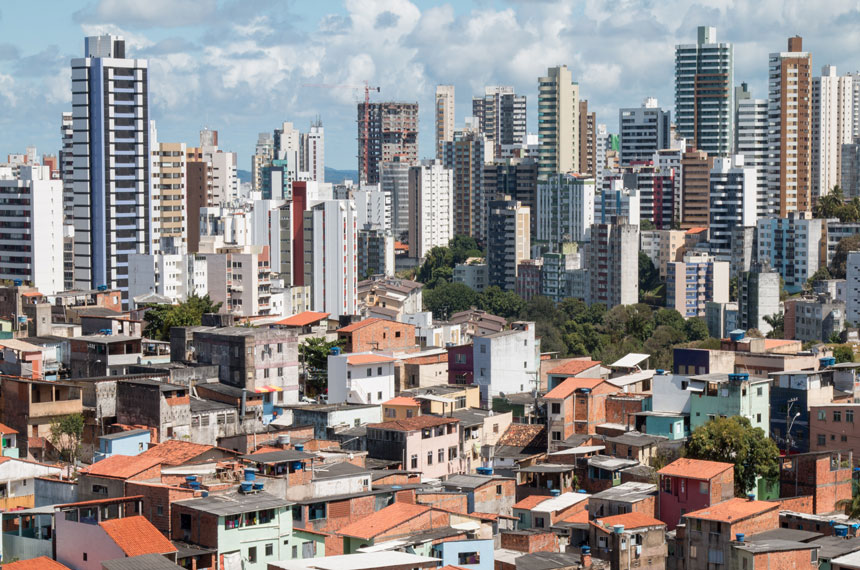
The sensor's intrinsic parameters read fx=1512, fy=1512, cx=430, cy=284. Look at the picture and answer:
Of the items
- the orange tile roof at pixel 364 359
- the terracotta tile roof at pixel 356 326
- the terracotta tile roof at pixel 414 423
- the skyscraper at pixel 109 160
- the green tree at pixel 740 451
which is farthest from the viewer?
the skyscraper at pixel 109 160

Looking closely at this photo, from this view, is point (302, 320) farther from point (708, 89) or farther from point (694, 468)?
point (708, 89)

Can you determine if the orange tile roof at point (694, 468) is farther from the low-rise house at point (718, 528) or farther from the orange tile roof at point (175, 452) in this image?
the orange tile roof at point (175, 452)

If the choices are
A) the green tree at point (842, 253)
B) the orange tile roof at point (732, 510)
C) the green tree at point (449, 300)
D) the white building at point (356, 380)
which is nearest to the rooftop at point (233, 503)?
the orange tile roof at point (732, 510)

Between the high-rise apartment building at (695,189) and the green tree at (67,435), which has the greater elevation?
the high-rise apartment building at (695,189)

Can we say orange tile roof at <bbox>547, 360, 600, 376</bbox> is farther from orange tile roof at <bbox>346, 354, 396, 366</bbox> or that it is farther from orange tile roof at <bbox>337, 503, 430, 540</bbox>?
orange tile roof at <bbox>337, 503, 430, 540</bbox>

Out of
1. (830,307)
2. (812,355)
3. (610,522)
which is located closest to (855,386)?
(812,355)

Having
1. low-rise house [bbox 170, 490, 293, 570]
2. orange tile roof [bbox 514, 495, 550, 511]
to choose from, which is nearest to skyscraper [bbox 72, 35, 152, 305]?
orange tile roof [bbox 514, 495, 550, 511]
